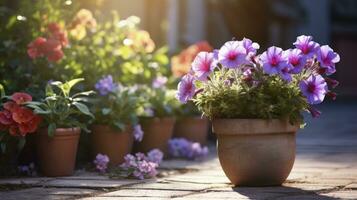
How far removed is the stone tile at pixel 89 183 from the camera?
5105 mm

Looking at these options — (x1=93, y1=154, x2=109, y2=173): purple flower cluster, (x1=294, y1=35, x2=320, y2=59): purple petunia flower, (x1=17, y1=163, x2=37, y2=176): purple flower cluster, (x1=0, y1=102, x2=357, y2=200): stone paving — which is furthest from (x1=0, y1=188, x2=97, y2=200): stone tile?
(x1=294, y1=35, x2=320, y2=59): purple petunia flower

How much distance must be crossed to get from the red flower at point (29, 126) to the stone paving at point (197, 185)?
1.04 feet

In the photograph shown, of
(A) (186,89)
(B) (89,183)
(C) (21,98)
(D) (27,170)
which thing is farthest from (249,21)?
(A) (186,89)

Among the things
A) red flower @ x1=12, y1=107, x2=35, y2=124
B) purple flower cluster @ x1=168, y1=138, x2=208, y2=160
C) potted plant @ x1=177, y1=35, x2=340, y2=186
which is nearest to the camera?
potted plant @ x1=177, y1=35, x2=340, y2=186

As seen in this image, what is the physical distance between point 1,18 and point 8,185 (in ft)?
6.81

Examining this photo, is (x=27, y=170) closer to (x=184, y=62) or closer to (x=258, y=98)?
(x=258, y=98)

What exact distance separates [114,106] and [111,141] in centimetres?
27

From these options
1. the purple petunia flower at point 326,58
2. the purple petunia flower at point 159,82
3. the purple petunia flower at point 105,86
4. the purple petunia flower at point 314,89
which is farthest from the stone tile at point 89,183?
the purple petunia flower at point 159,82

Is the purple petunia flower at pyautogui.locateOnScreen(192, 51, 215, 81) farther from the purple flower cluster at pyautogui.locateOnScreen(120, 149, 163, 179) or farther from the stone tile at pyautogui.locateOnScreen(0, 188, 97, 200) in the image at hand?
the purple flower cluster at pyautogui.locateOnScreen(120, 149, 163, 179)

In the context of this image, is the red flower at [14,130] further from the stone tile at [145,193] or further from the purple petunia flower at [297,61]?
the purple petunia flower at [297,61]

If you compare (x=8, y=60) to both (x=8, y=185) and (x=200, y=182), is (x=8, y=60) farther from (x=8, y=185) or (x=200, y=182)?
(x=200, y=182)

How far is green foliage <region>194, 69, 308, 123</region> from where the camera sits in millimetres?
4676

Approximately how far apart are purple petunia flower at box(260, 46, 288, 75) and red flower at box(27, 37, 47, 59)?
7.18 feet

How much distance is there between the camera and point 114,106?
6398 millimetres
